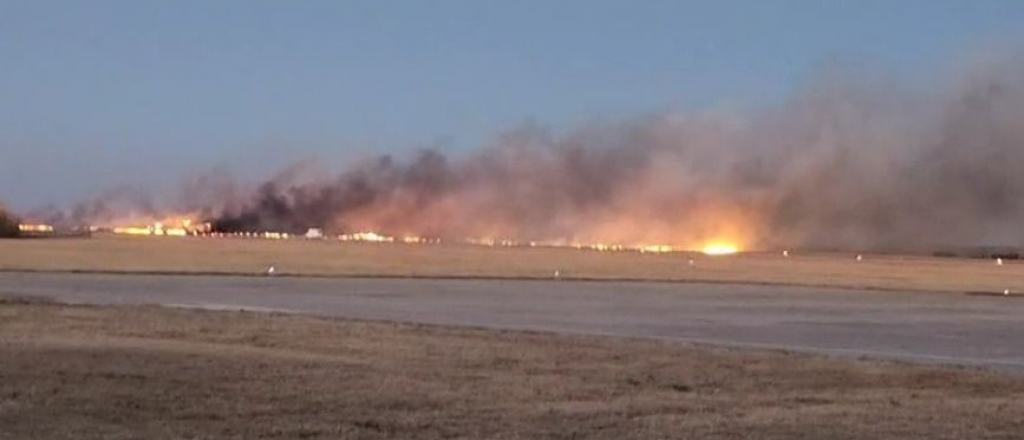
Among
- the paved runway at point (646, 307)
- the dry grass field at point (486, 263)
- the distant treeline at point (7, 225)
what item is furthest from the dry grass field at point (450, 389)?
the distant treeline at point (7, 225)

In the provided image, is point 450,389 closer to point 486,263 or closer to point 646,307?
point 646,307

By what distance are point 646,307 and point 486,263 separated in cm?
3584

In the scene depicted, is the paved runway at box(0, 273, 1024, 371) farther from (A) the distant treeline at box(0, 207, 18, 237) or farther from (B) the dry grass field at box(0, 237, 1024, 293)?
(A) the distant treeline at box(0, 207, 18, 237)

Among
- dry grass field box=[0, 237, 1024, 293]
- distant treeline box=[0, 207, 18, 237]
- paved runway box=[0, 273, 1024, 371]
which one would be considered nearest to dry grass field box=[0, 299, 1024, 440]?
paved runway box=[0, 273, 1024, 371]

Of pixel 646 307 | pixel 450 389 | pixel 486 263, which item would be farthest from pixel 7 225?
pixel 450 389

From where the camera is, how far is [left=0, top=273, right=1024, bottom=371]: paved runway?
3559 centimetres

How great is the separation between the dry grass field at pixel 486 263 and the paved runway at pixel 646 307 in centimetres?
759

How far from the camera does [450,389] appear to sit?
22.2 meters

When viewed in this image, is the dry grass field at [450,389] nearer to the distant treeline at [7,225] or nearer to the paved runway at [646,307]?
the paved runway at [646,307]

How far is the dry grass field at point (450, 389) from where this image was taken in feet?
60.1

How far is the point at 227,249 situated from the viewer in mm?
93375

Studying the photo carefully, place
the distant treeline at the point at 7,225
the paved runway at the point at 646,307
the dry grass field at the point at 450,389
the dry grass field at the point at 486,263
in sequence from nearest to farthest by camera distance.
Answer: the dry grass field at the point at 450,389
the paved runway at the point at 646,307
the dry grass field at the point at 486,263
the distant treeline at the point at 7,225

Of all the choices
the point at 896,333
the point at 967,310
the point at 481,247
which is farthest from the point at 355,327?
the point at 481,247

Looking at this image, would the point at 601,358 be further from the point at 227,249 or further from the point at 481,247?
the point at 481,247
